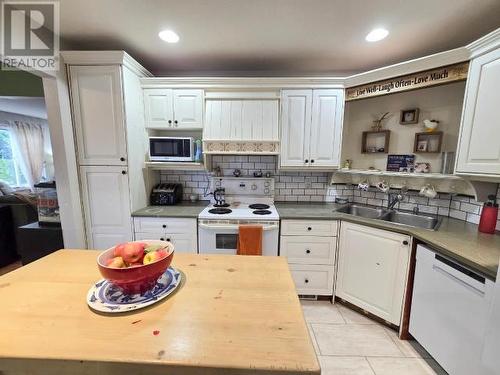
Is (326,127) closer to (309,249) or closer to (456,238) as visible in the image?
(309,249)

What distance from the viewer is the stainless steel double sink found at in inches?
83.0

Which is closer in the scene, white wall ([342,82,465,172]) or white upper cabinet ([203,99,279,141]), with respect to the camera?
white wall ([342,82,465,172])

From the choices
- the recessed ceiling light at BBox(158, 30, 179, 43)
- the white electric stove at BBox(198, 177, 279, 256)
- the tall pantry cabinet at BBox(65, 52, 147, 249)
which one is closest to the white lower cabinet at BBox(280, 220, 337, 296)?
the white electric stove at BBox(198, 177, 279, 256)

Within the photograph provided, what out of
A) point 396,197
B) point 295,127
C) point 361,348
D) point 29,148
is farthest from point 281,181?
Result: point 29,148

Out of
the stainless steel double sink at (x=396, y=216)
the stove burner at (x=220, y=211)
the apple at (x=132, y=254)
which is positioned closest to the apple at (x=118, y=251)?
the apple at (x=132, y=254)

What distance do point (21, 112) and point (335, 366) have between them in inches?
280

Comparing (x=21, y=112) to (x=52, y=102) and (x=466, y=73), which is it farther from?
(x=466, y=73)

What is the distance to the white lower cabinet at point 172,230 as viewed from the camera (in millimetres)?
2250

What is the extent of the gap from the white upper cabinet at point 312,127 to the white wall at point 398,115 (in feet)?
1.08

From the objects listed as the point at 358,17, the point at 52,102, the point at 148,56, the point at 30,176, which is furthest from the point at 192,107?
the point at 30,176

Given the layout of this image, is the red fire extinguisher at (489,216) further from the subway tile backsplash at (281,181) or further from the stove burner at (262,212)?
the stove burner at (262,212)

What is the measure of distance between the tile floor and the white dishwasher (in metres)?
0.16

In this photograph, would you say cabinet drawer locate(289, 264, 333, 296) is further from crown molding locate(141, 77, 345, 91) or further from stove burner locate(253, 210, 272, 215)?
crown molding locate(141, 77, 345, 91)

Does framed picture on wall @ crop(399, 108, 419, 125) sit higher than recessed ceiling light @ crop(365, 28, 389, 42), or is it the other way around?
recessed ceiling light @ crop(365, 28, 389, 42)
